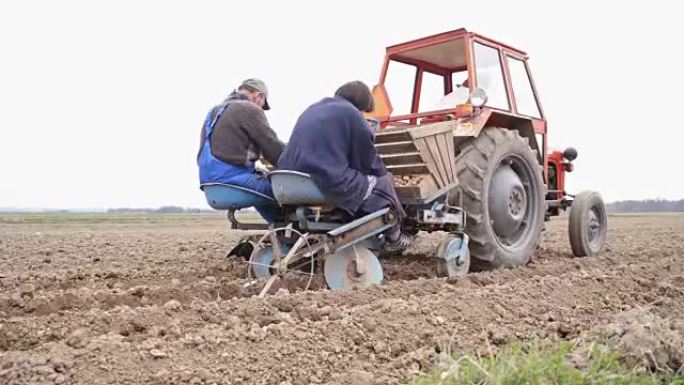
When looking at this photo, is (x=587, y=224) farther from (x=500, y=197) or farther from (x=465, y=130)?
(x=465, y=130)

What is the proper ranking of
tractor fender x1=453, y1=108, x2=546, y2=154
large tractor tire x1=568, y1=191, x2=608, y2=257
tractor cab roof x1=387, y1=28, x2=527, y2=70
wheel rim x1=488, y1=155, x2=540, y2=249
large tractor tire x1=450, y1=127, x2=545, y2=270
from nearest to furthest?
large tractor tire x1=450, y1=127, x2=545, y2=270
tractor fender x1=453, y1=108, x2=546, y2=154
wheel rim x1=488, y1=155, x2=540, y2=249
tractor cab roof x1=387, y1=28, x2=527, y2=70
large tractor tire x1=568, y1=191, x2=608, y2=257

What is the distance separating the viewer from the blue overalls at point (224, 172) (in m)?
4.48

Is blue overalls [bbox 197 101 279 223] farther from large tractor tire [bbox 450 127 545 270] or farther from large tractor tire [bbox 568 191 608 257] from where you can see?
large tractor tire [bbox 568 191 608 257]

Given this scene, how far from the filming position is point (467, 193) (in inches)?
196

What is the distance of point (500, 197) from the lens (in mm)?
5258

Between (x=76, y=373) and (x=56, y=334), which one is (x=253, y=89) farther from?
(x=76, y=373)

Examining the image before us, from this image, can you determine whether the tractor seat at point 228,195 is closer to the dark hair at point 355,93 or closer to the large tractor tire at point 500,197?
the dark hair at point 355,93

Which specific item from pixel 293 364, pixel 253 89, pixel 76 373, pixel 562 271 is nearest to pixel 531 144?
pixel 562 271

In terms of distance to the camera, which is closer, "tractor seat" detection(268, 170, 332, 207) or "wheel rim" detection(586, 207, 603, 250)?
"tractor seat" detection(268, 170, 332, 207)

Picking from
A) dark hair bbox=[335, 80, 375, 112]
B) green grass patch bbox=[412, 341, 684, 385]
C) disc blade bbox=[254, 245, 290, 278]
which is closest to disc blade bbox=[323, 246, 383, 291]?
disc blade bbox=[254, 245, 290, 278]

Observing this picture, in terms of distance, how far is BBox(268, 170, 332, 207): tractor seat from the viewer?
13.5 ft

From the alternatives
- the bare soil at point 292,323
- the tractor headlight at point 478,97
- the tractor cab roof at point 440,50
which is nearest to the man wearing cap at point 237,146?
the bare soil at point 292,323

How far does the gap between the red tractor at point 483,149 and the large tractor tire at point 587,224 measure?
0.01m

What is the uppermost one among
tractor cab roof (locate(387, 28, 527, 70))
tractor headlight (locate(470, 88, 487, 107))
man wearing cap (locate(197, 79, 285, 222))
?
tractor cab roof (locate(387, 28, 527, 70))
